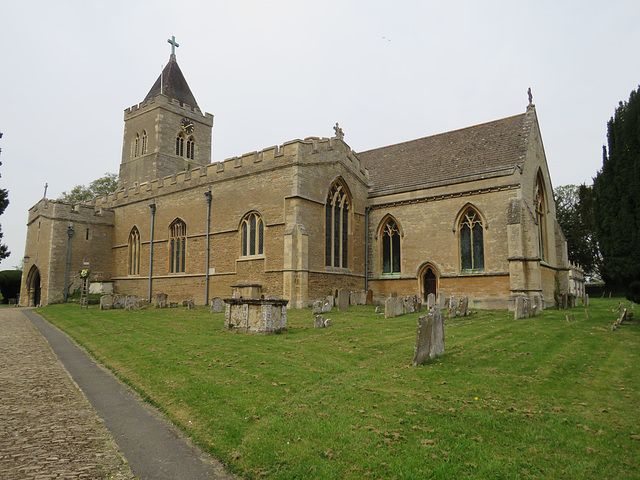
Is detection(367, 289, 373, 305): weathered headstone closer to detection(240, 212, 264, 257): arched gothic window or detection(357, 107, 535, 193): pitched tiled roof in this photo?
detection(357, 107, 535, 193): pitched tiled roof

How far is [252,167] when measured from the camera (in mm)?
21516

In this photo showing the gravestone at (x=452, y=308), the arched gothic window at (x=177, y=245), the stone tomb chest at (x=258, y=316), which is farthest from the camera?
the arched gothic window at (x=177, y=245)

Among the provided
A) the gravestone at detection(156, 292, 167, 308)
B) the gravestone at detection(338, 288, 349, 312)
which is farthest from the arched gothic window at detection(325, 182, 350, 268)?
the gravestone at detection(156, 292, 167, 308)

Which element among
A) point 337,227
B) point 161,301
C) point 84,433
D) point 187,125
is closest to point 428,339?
point 84,433

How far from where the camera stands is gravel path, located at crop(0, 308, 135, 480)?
4059 millimetres

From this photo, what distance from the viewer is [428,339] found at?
Result: 25.6 feet

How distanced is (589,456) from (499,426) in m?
0.90

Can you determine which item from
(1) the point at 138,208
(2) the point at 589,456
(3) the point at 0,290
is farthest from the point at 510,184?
(3) the point at 0,290

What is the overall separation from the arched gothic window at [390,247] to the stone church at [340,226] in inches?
2.2

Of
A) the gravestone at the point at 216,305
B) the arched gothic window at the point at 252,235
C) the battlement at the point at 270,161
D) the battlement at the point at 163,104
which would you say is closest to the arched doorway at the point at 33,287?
the battlement at the point at 270,161

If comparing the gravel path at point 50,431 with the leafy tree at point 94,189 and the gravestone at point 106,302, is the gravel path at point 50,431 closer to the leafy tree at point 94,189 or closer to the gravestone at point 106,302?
the gravestone at point 106,302

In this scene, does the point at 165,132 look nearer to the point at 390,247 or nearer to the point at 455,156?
the point at 390,247

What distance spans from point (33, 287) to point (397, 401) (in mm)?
32174

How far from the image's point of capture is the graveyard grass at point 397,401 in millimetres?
4043
